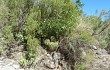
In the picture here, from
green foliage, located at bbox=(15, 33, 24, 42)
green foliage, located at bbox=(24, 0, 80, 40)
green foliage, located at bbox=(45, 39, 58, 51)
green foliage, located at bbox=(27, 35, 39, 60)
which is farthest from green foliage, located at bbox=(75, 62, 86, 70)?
green foliage, located at bbox=(15, 33, 24, 42)

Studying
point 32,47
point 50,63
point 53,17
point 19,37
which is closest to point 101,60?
point 50,63

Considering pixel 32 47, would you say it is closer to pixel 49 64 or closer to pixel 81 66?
pixel 49 64

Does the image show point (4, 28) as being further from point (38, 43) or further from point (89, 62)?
point (89, 62)

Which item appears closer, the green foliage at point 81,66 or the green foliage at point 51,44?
the green foliage at point 51,44

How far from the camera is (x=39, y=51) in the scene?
20.1 ft

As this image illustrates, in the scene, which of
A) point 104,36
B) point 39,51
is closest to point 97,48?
point 104,36

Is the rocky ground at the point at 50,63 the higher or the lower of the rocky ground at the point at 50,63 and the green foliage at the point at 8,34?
the lower

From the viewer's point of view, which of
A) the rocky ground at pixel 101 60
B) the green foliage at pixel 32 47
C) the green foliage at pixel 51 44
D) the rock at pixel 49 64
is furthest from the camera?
the rocky ground at pixel 101 60

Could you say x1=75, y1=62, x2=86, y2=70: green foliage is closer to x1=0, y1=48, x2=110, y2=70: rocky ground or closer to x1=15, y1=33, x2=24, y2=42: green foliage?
x1=0, y1=48, x2=110, y2=70: rocky ground

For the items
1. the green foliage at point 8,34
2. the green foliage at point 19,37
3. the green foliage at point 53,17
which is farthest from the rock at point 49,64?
the green foliage at point 8,34

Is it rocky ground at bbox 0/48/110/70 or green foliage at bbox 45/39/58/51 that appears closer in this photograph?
rocky ground at bbox 0/48/110/70

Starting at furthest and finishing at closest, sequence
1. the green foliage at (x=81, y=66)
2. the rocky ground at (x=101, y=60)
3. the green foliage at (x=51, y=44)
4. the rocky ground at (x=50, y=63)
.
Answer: the rocky ground at (x=101, y=60) → the green foliage at (x=81, y=66) → the green foliage at (x=51, y=44) → the rocky ground at (x=50, y=63)

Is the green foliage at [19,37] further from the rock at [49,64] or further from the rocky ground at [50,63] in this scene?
the rock at [49,64]

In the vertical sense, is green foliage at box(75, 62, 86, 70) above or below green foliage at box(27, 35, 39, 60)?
below
